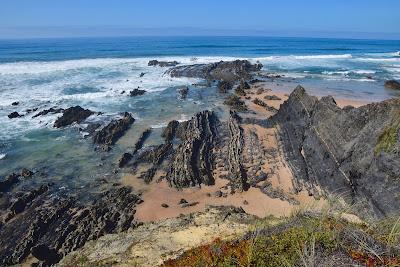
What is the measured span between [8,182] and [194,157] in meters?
9.57

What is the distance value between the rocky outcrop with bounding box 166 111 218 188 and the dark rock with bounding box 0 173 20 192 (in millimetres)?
7646

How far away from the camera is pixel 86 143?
80.7 ft

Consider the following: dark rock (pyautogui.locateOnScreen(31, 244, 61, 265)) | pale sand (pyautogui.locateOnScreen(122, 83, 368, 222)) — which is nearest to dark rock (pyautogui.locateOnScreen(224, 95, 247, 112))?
pale sand (pyautogui.locateOnScreen(122, 83, 368, 222))

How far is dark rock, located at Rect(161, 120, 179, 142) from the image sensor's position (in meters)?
25.5

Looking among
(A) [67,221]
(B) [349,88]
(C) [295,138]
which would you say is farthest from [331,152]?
(B) [349,88]

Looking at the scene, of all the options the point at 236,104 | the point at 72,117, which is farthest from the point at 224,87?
the point at 72,117

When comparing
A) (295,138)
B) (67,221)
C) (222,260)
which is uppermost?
(222,260)

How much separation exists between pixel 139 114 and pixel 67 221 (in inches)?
666

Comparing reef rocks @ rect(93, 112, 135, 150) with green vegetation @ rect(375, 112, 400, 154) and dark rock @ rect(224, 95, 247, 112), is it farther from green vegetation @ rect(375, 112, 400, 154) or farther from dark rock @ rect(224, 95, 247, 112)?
green vegetation @ rect(375, 112, 400, 154)

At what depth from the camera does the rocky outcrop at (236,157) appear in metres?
18.3

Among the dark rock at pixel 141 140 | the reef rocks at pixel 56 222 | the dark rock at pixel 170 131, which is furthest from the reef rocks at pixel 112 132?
the reef rocks at pixel 56 222

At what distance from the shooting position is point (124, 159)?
2162 cm

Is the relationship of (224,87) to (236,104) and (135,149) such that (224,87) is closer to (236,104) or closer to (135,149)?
(236,104)

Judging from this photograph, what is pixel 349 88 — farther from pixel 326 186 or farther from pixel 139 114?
pixel 326 186
